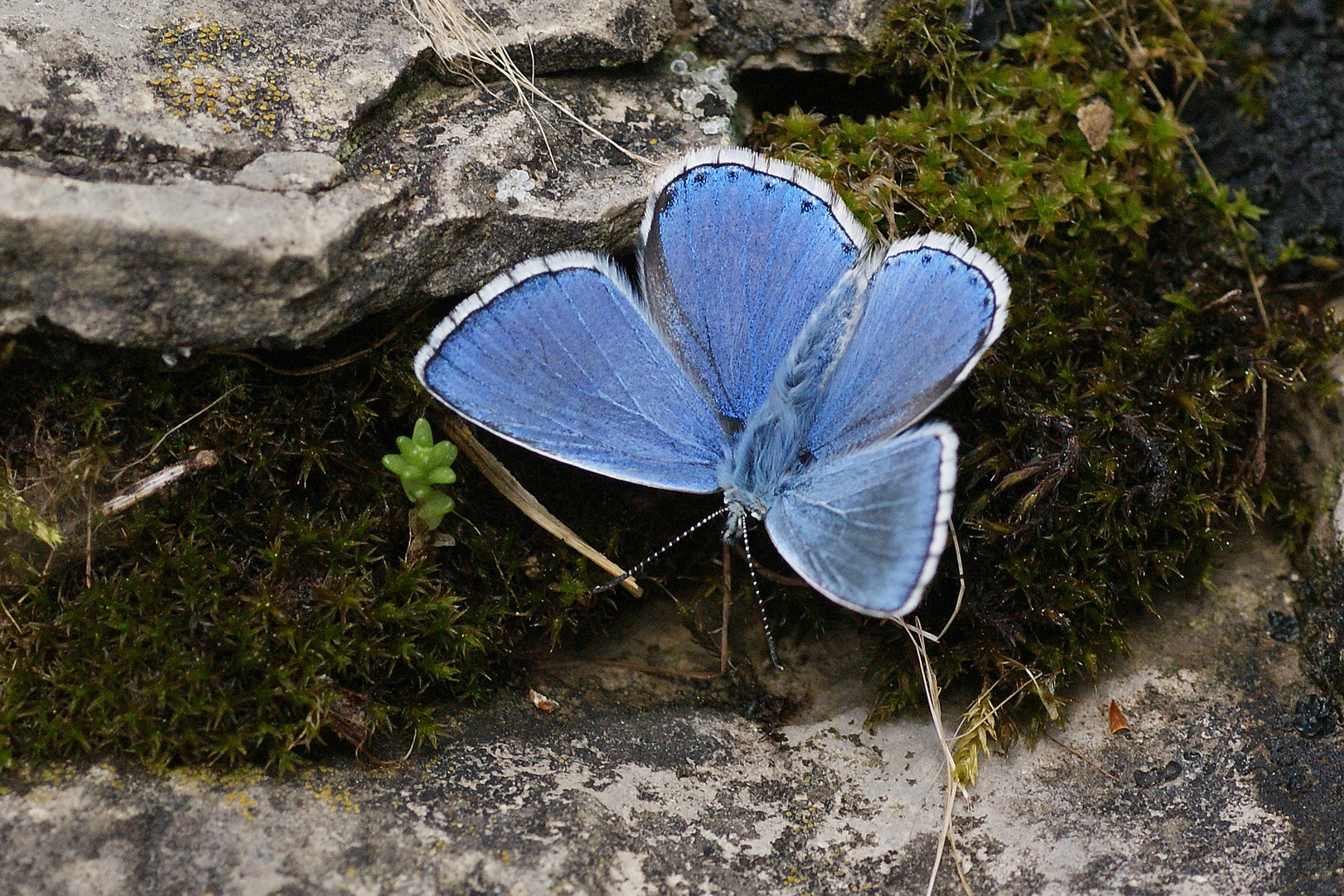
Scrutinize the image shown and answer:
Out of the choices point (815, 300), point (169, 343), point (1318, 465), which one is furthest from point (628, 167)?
point (1318, 465)

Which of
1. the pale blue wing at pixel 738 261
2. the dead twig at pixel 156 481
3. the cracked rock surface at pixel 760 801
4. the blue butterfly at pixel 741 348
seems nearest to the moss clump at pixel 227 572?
the dead twig at pixel 156 481

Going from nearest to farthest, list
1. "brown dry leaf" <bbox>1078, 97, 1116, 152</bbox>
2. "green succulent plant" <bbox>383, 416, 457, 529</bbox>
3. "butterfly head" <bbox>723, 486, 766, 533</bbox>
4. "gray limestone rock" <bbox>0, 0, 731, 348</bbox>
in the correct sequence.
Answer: "gray limestone rock" <bbox>0, 0, 731, 348</bbox> < "green succulent plant" <bbox>383, 416, 457, 529</bbox> < "butterfly head" <bbox>723, 486, 766, 533</bbox> < "brown dry leaf" <bbox>1078, 97, 1116, 152</bbox>

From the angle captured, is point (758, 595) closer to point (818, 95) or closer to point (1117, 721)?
point (1117, 721)

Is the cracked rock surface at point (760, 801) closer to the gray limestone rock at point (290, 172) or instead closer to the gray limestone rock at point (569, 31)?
the gray limestone rock at point (290, 172)

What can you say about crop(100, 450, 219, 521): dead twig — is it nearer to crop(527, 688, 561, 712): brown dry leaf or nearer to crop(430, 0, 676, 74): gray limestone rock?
crop(527, 688, 561, 712): brown dry leaf

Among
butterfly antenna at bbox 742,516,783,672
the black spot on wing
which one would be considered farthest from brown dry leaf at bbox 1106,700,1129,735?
the black spot on wing

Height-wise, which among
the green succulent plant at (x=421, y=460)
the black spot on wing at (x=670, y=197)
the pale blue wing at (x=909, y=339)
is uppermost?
the black spot on wing at (x=670, y=197)

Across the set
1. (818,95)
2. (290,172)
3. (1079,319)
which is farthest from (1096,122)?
(290,172)
